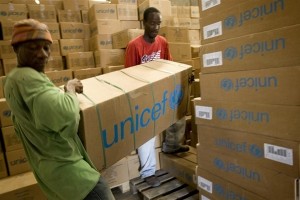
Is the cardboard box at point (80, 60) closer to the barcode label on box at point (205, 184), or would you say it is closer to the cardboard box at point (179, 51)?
the cardboard box at point (179, 51)

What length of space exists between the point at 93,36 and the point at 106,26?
0.74 feet

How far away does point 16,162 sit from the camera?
200 cm

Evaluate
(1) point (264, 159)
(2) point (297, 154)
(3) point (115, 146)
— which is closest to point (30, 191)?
(3) point (115, 146)

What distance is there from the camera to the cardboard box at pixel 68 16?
3014mm

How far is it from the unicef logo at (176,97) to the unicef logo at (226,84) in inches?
14.2

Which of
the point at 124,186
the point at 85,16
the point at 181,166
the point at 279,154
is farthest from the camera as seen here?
the point at 85,16

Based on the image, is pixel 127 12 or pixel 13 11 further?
pixel 127 12

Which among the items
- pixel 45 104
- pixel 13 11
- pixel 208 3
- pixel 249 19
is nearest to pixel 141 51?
pixel 208 3

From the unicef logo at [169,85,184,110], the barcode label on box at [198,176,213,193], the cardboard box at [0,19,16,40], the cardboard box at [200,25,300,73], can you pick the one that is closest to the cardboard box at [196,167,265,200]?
the barcode label on box at [198,176,213,193]

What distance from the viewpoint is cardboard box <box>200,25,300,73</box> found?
3.00 feet

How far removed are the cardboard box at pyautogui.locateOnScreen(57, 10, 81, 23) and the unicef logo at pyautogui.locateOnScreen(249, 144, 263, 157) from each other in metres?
2.72

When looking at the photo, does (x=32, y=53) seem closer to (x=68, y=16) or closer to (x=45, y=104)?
(x=45, y=104)

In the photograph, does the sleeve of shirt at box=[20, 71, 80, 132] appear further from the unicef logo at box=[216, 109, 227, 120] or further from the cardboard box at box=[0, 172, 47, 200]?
the cardboard box at box=[0, 172, 47, 200]

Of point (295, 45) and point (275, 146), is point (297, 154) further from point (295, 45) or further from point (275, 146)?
point (295, 45)
